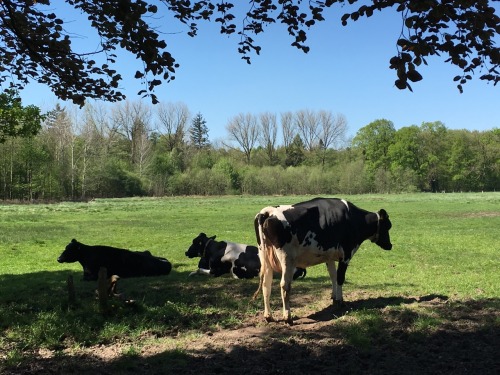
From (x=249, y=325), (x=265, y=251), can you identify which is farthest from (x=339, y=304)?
(x=249, y=325)

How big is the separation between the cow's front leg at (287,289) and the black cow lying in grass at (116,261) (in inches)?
216

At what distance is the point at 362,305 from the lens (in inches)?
337

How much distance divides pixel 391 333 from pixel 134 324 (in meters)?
4.29

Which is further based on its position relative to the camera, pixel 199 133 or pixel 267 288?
pixel 199 133

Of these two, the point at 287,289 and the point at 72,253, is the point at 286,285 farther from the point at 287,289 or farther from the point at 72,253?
the point at 72,253

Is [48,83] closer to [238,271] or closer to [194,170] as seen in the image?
[238,271]

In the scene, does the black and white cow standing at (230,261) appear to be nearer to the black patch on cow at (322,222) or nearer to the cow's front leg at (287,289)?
the black patch on cow at (322,222)

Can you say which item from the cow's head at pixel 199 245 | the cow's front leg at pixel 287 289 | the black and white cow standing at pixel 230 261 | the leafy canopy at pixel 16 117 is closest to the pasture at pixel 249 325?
the cow's front leg at pixel 287 289

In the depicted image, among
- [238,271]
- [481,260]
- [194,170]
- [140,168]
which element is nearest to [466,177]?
[194,170]

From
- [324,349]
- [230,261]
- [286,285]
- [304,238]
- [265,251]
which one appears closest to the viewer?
[324,349]

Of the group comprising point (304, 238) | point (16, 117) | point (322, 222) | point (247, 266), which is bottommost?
point (247, 266)

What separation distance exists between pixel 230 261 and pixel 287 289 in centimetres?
456

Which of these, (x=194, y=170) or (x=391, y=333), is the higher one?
(x=194, y=170)

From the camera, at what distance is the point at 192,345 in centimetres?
657
